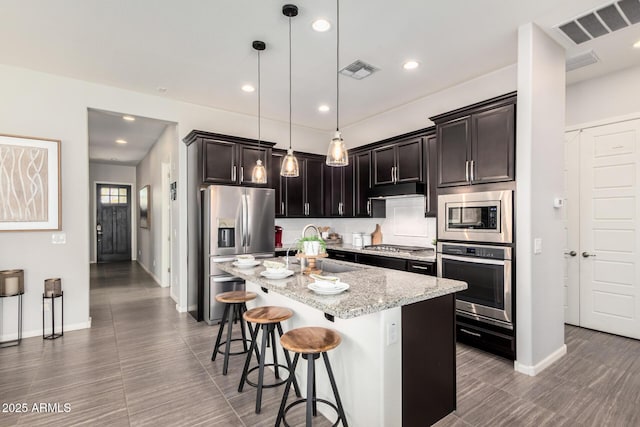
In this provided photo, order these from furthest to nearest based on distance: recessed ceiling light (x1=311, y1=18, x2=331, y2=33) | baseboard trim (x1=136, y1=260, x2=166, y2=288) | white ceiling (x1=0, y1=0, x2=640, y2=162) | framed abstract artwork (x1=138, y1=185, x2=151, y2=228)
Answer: framed abstract artwork (x1=138, y1=185, x2=151, y2=228), baseboard trim (x1=136, y1=260, x2=166, y2=288), recessed ceiling light (x1=311, y1=18, x2=331, y2=33), white ceiling (x1=0, y1=0, x2=640, y2=162)

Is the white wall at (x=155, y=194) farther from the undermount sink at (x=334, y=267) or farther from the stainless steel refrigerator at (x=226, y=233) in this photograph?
the undermount sink at (x=334, y=267)

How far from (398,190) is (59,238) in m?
4.22

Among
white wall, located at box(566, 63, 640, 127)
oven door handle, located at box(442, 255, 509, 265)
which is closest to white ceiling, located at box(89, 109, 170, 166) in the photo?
oven door handle, located at box(442, 255, 509, 265)

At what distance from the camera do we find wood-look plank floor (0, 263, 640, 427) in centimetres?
219

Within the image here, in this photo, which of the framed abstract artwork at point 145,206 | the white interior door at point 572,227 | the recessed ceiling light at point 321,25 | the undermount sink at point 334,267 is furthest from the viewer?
the framed abstract artwork at point 145,206

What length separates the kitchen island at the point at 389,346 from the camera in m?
1.79

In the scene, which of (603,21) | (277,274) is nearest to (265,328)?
(277,274)

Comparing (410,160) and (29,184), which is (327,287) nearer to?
(410,160)

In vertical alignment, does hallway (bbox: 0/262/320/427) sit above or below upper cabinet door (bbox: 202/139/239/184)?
below

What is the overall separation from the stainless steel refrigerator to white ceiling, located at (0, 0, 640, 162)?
139cm

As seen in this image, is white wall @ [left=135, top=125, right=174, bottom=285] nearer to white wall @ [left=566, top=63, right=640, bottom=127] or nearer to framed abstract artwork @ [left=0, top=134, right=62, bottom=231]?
framed abstract artwork @ [left=0, top=134, right=62, bottom=231]

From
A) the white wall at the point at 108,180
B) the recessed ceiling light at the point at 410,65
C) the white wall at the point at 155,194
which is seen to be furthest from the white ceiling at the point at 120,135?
the recessed ceiling light at the point at 410,65

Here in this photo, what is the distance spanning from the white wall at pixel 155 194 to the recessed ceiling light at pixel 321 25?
3.03 m

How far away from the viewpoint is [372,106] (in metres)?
4.87
